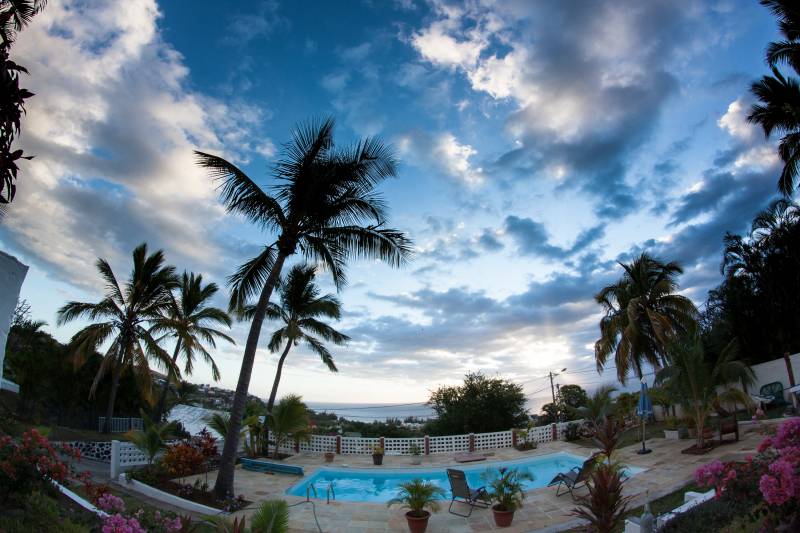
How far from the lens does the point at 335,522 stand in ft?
26.3

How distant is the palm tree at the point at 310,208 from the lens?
9.65 meters

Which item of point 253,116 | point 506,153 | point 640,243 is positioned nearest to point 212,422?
point 253,116

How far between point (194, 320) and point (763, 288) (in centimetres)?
2625

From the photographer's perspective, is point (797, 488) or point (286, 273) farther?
point (286, 273)

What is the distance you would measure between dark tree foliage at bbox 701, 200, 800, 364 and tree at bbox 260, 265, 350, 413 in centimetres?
1821

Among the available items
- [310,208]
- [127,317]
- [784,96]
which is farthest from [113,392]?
[784,96]

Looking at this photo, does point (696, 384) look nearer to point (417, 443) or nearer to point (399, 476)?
point (399, 476)

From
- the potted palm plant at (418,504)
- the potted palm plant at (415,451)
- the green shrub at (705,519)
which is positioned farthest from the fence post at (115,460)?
the green shrub at (705,519)

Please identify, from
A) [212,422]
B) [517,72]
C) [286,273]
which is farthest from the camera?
[286,273]

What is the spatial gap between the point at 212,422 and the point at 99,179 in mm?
7469

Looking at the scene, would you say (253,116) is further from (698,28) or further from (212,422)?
(698,28)

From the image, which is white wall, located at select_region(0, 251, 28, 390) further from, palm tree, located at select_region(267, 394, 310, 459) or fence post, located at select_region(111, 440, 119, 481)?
palm tree, located at select_region(267, 394, 310, 459)

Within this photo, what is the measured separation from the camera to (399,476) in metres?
13.0

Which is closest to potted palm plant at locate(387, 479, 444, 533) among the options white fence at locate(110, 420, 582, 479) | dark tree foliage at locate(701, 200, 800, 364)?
white fence at locate(110, 420, 582, 479)
